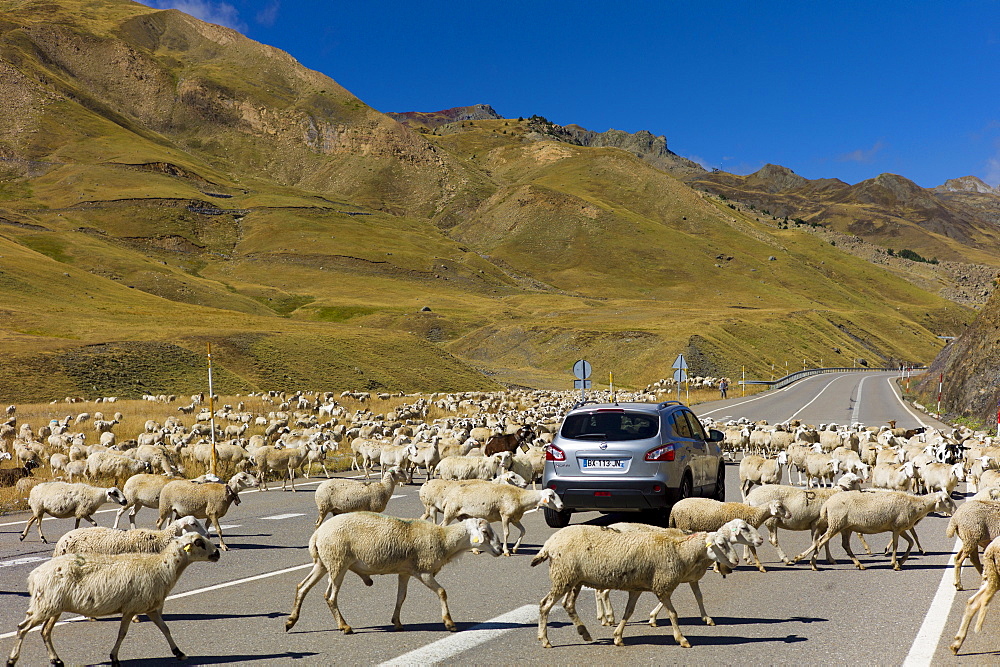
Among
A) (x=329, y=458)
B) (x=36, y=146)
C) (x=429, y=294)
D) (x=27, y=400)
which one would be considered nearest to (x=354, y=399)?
(x=27, y=400)

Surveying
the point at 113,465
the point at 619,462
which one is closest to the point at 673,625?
the point at 619,462

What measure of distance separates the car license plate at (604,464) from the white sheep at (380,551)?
171 inches

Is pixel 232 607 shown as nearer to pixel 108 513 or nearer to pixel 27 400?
pixel 108 513

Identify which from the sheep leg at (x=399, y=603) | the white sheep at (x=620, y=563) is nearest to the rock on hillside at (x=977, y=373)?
the white sheep at (x=620, y=563)

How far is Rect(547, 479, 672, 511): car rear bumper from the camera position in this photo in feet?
39.9

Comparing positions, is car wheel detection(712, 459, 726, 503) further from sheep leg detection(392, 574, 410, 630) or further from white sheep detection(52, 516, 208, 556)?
white sheep detection(52, 516, 208, 556)

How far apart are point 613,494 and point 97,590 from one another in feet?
23.8

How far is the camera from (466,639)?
7.59 meters

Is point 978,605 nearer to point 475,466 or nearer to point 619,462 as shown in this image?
point 619,462

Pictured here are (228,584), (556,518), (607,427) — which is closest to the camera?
(228,584)

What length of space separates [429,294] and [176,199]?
6848cm

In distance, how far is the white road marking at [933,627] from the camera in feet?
22.6

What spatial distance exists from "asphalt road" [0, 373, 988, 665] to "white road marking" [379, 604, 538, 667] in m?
0.02

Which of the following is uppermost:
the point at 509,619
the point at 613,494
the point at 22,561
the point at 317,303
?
the point at 317,303
